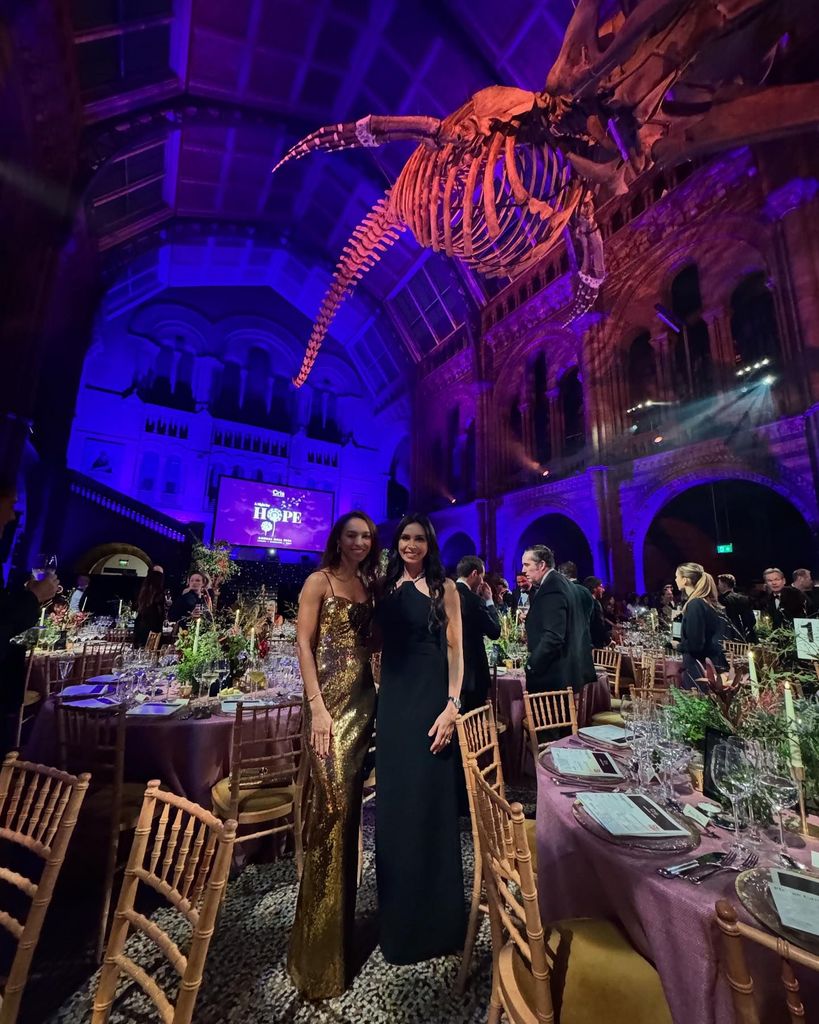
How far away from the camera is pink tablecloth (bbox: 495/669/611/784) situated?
4.13 metres

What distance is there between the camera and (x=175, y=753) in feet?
8.74

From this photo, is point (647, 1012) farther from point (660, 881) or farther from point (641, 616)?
point (641, 616)

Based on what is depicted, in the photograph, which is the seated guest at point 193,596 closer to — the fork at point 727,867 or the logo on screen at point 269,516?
the fork at point 727,867

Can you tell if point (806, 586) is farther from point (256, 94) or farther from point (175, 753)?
point (256, 94)

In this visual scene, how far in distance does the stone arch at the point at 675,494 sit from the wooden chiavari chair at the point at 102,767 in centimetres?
996

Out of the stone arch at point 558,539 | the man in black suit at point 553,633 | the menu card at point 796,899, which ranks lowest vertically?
the menu card at point 796,899

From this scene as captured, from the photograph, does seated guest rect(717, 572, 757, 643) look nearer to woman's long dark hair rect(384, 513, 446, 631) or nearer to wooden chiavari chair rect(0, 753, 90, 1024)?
woman's long dark hair rect(384, 513, 446, 631)

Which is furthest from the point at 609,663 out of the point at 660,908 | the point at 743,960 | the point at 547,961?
the point at 743,960

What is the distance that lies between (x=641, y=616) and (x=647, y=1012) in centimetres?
744

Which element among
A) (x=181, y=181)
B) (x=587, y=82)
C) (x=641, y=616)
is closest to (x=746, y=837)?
(x=587, y=82)

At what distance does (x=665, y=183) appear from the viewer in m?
10.5

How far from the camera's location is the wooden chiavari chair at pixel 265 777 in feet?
7.98

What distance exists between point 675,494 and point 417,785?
1005 centimetres

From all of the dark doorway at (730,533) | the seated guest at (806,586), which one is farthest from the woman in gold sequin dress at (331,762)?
the dark doorway at (730,533)
